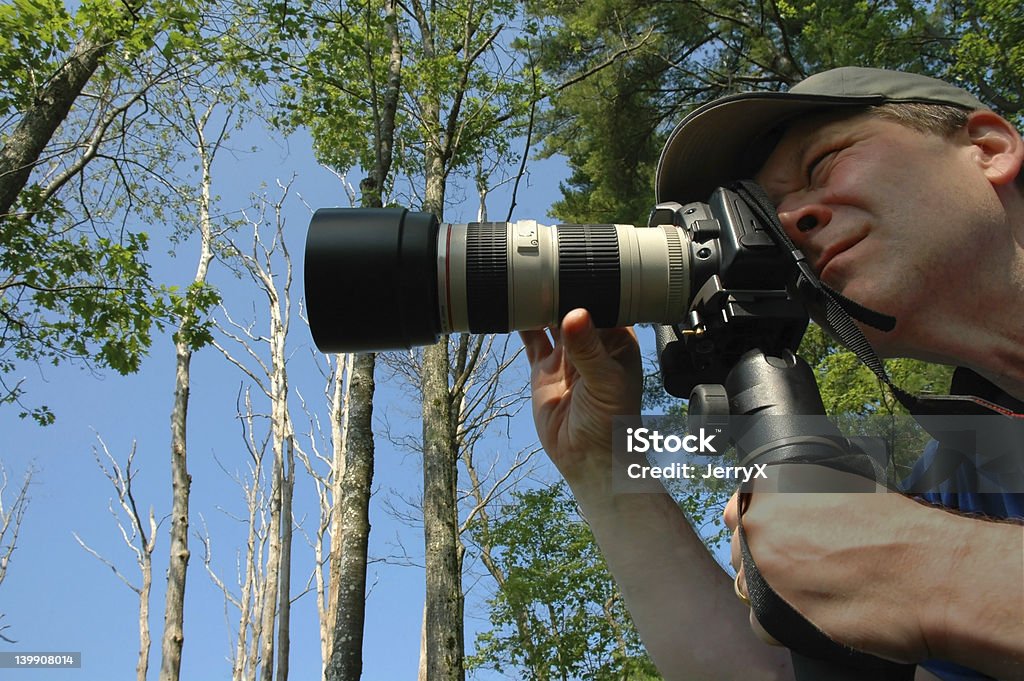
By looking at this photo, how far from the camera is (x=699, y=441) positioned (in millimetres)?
1010

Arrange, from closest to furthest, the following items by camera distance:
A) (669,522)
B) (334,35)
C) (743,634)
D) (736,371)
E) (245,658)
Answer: (736,371), (743,634), (669,522), (334,35), (245,658)

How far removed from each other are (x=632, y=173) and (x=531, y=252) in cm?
863

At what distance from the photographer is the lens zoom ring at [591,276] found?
3.86 feet

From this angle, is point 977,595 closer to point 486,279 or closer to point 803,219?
point 803,219

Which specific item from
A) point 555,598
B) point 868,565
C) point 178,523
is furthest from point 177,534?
point 868,565

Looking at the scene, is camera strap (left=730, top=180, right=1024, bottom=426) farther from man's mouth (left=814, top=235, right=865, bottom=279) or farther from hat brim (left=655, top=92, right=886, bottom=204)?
hat brim (left=655, top=92, right=886, bottom=204)

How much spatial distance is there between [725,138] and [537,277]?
46 cm

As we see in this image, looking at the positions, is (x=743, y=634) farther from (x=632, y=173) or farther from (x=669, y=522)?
(x=632, y=173)

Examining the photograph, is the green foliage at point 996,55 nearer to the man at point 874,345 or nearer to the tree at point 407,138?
the tree at point 407,138

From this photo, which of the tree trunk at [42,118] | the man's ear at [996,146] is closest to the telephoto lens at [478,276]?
the man's ear at [996,146]

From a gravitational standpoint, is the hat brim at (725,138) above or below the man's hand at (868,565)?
above

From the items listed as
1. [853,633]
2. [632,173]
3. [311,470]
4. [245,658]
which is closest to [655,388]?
[632,173]

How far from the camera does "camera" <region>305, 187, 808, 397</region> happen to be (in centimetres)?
107

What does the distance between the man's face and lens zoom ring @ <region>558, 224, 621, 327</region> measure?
300 mm
